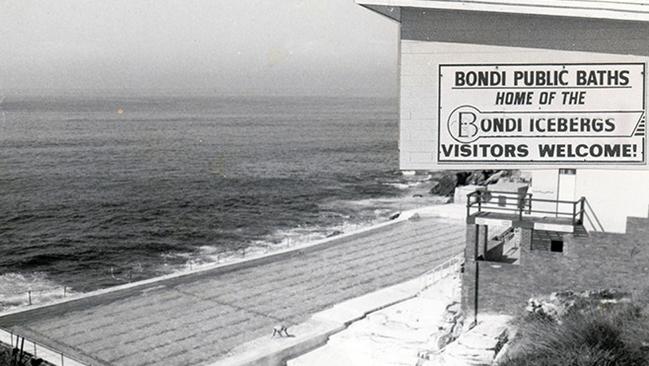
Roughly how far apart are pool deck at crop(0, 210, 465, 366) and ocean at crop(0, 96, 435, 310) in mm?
7796

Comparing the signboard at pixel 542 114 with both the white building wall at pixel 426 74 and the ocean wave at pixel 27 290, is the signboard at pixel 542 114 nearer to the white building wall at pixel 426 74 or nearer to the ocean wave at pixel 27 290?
the white building wall at pixel 426 74

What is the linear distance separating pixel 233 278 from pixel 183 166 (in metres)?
64.4

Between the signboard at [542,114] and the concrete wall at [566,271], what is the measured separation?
5566mm

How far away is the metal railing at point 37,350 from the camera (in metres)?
15.9

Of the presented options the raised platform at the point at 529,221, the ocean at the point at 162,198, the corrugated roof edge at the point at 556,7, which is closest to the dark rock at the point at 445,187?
the ocean at the point at 162,198

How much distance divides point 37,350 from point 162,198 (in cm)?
4629

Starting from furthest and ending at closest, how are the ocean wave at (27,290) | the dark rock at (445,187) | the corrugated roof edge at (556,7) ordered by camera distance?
the dark rock at (445,187) < the ocean wave at (27,290) < the corrugated roof edge at (556,7)

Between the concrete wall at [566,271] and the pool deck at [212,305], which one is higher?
the concrete wall at [566,271]

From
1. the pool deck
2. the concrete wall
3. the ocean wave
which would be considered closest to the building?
the concrete wall

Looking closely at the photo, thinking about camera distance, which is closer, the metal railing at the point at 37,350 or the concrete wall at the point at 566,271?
the concrete wall at the point at 566,271

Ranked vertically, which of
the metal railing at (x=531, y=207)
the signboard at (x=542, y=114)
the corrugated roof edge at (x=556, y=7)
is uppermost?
the corrugated roof edge at (x=556, y=7)

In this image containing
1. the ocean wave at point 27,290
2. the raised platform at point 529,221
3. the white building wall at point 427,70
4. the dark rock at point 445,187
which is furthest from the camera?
the dark rock at point 445,187

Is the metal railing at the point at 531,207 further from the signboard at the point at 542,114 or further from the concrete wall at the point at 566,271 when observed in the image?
the signboard at the point at 542,114

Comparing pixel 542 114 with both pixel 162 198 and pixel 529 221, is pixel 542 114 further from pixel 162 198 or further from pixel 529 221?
pixel 162 198
